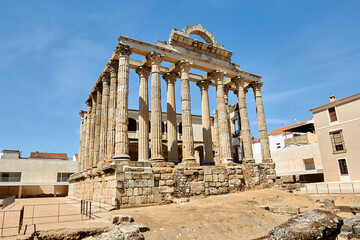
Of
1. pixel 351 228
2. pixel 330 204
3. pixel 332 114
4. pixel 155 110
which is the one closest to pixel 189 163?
pixel 155 110

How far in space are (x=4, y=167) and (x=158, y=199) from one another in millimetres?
30252

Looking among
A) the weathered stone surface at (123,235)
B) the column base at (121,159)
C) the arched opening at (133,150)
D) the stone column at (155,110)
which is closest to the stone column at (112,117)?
the column base at (121,159)

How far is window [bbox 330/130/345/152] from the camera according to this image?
2330cm

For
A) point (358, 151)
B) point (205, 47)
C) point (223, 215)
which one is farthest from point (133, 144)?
point (358, 151)

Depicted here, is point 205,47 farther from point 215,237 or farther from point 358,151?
point 358,151

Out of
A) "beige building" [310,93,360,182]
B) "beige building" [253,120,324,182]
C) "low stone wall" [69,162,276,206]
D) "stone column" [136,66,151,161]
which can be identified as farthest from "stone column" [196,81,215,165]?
"beige building" [253,120,324,182]

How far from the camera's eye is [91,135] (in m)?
20.7

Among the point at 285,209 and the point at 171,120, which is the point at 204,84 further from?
the point at 285,209

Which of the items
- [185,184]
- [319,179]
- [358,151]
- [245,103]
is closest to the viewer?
[185,184]

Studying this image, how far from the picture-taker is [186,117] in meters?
16.0

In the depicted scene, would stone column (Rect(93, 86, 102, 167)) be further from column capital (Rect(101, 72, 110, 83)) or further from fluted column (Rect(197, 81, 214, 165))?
fluted column (Rect(197, 81, 214, 165))

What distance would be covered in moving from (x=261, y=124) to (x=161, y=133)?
9571mm

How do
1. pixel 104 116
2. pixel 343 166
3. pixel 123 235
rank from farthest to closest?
pixel 343 166
pixel 104 116
pixel 123 235

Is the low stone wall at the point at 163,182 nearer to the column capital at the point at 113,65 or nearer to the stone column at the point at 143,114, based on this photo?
the stone column at the point at 143,114
